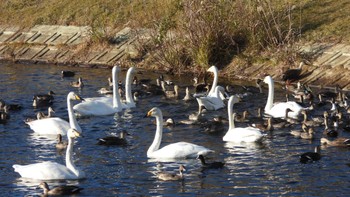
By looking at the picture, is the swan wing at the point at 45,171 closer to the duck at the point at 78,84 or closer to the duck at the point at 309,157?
the duck at the point at 309,157

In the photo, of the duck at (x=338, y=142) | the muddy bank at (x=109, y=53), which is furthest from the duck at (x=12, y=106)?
the duck at (x=338, y=142)

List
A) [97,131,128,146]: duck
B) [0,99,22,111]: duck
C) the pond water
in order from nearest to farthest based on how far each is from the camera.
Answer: the pond water < [97,131,128,146]: duck < [0,99,22,111]: duck

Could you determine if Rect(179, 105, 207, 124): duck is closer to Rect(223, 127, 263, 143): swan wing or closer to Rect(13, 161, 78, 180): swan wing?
Rect(223, 127, 263, 143): swan wing

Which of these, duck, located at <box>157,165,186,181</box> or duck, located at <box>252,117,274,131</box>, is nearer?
duck, located at <box>157,165,186,181</box>

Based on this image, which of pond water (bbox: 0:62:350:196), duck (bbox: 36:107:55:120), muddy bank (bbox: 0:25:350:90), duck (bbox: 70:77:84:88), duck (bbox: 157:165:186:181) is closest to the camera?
pond water (bbox: 0:62:350:196)

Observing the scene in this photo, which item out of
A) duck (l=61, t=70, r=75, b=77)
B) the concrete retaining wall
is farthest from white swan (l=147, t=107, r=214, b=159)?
the concrete retaining wall

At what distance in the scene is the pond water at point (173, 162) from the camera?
1944 centimetres

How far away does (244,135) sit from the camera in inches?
957

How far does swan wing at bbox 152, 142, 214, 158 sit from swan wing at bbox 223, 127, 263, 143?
5.87ft

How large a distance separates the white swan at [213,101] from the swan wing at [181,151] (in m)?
6.33

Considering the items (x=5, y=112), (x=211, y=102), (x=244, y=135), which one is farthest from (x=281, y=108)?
(x=5, y=112)

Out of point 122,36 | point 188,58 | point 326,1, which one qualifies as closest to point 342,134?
point 188,58

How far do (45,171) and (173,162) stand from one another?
330cm

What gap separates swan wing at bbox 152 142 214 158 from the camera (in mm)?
22500
